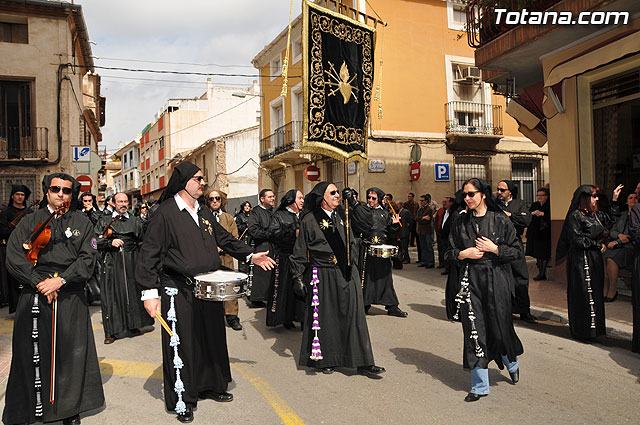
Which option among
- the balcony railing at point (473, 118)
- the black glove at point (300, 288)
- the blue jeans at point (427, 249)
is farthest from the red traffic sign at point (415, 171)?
the black glove at point (300, 288)

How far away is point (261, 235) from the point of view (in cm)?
855

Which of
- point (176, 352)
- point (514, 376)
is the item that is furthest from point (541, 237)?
point (176, 352)

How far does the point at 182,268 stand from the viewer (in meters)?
4.30

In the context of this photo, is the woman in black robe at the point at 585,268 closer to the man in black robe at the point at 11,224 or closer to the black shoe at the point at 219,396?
the black shoe at the point at 219,396

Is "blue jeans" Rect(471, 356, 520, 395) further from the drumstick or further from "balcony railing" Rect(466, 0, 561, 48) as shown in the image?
"balcony railing" Rect(466, 0, 561, 48)

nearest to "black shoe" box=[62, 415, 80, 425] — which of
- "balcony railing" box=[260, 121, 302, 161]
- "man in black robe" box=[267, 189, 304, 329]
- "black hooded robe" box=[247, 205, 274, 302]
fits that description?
"man in black robe" box=[267, 189, 304, 329]

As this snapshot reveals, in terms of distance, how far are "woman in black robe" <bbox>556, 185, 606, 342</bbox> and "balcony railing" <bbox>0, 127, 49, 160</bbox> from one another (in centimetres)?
1959

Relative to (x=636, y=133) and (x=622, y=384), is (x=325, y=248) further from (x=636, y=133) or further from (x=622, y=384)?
(x=636, y=133)

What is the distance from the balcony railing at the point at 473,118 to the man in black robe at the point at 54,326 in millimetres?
18910

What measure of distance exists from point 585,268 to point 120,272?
20.6ft

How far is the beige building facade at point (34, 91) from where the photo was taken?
20.4 meters

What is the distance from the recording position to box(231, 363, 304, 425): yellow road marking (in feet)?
13.9

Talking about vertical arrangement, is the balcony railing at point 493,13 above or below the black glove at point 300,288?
above

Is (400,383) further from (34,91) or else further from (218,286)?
(34,91)
